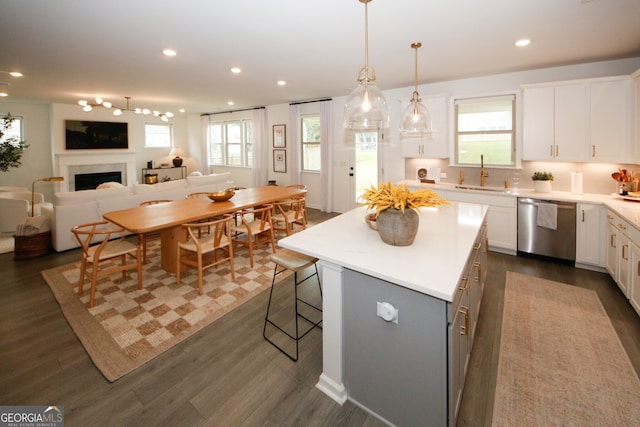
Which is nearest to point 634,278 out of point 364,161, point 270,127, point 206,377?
point 206,377

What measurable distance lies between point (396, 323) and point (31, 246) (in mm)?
5147

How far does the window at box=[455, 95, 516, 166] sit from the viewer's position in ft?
14.8

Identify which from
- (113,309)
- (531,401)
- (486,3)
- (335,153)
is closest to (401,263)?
(531,401)

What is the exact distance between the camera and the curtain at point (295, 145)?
7.36m

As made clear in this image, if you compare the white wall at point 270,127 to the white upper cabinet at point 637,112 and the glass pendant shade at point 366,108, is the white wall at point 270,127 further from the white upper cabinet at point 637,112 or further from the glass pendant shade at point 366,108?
the glass pendant shade at point 366,108

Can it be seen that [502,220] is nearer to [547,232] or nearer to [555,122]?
[547,232]

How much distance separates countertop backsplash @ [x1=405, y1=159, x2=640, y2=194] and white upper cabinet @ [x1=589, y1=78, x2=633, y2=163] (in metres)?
0.33

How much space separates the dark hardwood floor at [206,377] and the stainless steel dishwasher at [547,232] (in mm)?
980

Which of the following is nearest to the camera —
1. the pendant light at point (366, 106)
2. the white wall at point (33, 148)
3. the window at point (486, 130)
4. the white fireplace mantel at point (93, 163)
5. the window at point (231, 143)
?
the pendant light at point (366, 106)

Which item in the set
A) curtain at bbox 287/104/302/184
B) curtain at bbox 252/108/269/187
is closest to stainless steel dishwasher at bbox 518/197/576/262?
curtain at bbox 287/104/302/184

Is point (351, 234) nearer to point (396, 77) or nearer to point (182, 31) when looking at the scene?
point (182, 31)

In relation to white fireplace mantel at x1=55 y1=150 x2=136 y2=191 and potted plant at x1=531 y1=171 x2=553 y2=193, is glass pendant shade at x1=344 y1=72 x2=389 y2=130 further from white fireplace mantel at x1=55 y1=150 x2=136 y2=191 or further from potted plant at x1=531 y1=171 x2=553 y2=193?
white fireplace mantel at x1=55 y1=150 x2=136 y2=191

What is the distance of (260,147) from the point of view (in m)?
8.27

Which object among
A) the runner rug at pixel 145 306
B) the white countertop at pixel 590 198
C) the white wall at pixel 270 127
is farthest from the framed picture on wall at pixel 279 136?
the runner rug at pixel 145 306
